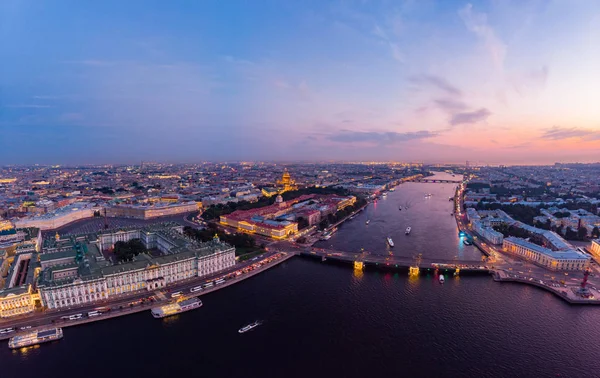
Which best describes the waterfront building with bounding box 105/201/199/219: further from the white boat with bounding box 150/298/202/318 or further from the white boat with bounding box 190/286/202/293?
the white boat with bounding box 150/298/202/318

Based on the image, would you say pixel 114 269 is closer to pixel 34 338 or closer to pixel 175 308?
pixel 175 308

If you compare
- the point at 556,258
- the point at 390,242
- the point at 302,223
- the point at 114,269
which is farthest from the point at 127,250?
the point at 556,258

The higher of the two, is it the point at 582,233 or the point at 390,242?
the point at 582,233

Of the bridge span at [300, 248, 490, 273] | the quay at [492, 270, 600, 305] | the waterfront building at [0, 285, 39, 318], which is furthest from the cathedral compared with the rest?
the waterfront building at [0, 285, 39, 318]

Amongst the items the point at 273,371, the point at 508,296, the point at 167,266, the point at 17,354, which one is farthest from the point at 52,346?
the point at 508,296

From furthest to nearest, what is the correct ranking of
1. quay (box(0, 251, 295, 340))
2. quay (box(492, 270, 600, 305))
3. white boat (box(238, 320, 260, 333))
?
quay (box(492, 270, 600, 305)), white boat (box(238, 320, 260, 333)), quay (box(0, 251, 295, 340))

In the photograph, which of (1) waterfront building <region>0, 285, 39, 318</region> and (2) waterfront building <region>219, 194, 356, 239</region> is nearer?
(1) waterfront building <region>0, 285, 39, 318</region>

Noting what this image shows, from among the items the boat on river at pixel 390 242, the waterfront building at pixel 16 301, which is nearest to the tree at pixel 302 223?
the boat on river at pixel 390 242
